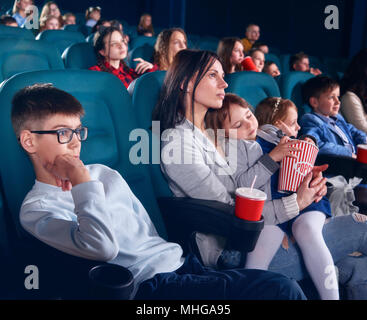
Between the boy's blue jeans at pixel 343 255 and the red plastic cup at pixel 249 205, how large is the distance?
299 mm

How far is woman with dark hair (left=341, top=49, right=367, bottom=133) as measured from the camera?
255 cm

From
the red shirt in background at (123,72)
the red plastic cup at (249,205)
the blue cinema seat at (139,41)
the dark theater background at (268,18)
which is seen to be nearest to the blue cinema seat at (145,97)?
the red plastic cup at (249,205)

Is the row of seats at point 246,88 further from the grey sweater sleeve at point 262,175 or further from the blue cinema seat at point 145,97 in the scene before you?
the grey sweater sleeve at point 262,175

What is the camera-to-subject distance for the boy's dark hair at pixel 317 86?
2.12 metres

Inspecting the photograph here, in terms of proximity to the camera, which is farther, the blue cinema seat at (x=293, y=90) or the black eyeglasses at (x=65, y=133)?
the blue cinema seat at (x=293, y=90)

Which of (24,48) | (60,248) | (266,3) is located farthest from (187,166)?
(266,3)

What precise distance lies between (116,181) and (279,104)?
0.89 m

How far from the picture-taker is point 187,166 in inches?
48.8

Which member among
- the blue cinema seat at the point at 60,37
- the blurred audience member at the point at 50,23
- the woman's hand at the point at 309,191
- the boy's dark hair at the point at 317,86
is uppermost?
the blurred audience member at the point at 50,23

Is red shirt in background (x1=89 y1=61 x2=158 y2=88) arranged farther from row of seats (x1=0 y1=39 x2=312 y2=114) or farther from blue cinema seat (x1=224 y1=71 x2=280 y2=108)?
blue cinema seat (x1=224 y1=71 x2=280 y2=108)

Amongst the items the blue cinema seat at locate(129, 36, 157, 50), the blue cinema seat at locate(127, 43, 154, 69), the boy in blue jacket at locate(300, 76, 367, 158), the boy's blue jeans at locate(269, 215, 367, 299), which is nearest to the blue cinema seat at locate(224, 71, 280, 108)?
the boy in blue jacket at locate(300, 76, 367, 158)

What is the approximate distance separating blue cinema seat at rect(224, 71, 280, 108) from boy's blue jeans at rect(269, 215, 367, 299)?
2.34 feet

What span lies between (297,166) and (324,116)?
961 millimetres
